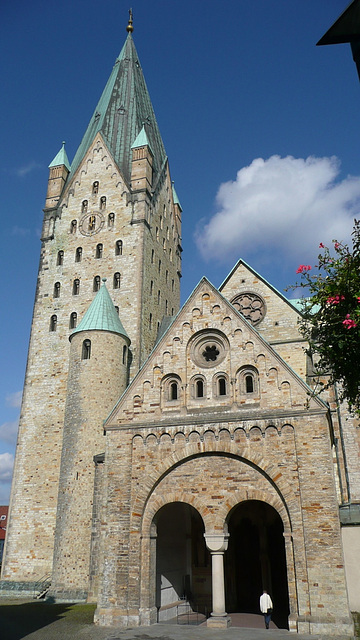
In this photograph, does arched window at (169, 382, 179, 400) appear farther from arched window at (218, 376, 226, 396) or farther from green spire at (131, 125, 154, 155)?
green spire at (131, 125, 154, 155)

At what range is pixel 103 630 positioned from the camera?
16844mm

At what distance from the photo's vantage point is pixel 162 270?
40188mm

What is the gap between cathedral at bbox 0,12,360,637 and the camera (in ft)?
56.5

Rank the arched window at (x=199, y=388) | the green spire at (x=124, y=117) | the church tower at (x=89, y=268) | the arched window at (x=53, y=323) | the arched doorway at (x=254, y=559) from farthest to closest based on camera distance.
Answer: the green spire at (x=124, y=117), the arched window at (x=53, y=323), the church tower at (x=89, y=268), the arched doorway at (x=254, y=559), the arched window at (x=199, y=388)

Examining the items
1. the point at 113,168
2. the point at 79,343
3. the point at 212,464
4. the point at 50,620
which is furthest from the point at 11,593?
the point at 113,168

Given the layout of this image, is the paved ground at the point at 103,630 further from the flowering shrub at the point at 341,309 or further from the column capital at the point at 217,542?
the flowering shrub at the point at 341,309

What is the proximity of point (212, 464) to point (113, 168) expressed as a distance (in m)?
27.4

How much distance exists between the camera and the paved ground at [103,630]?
15328mm

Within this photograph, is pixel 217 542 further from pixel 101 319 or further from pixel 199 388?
pixel 101 319

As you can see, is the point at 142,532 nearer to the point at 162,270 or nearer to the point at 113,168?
the point at 162,270

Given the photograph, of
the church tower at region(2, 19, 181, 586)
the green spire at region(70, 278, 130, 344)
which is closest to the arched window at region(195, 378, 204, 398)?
the church tower at region(2, 19, 181, 586)

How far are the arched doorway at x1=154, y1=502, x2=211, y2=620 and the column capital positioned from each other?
2958 millimetres

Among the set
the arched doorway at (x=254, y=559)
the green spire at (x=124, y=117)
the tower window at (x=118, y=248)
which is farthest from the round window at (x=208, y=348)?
the green spire at (x=124, y=117)

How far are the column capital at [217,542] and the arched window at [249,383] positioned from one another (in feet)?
16.4
